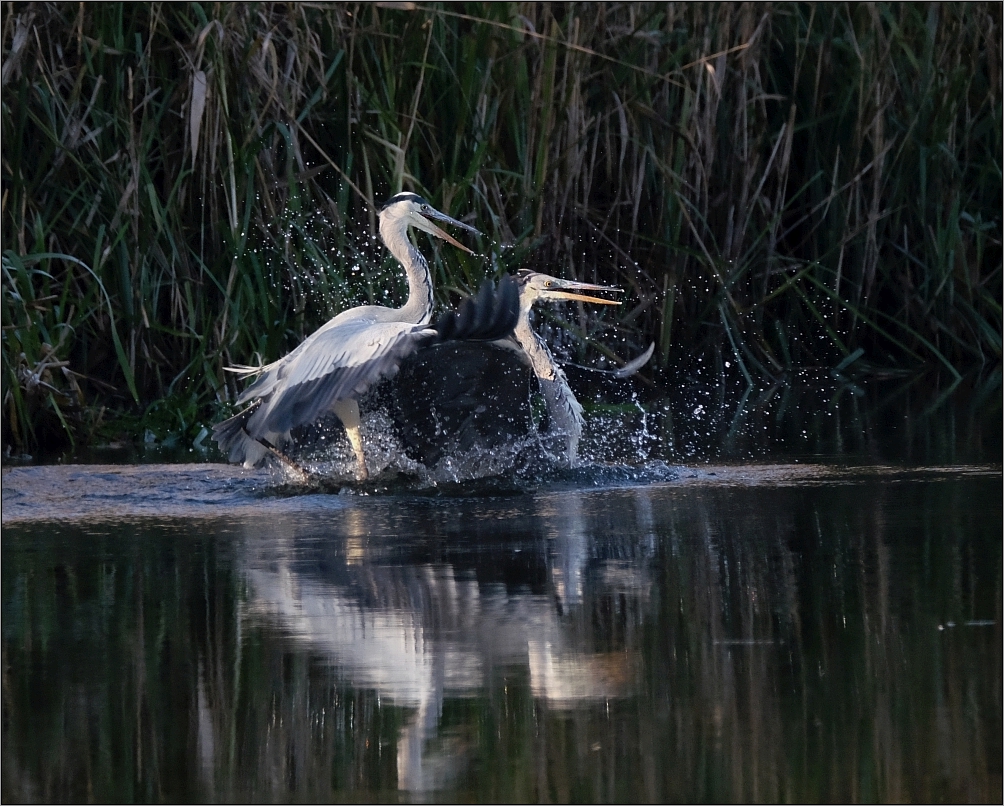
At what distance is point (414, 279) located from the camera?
719cm

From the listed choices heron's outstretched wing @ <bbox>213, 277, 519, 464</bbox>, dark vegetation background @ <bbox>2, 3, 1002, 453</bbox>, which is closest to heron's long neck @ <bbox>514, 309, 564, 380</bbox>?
heron's outstretched wing @ <bbox>213, 277, 519, 464</bbox>

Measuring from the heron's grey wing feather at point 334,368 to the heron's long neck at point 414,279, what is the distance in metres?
0.55

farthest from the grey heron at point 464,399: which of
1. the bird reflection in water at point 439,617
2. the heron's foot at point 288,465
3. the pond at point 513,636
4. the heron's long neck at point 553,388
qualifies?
the bird reflection in water at point 439,617

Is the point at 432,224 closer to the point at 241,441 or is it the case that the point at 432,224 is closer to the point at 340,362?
the point at 241,441

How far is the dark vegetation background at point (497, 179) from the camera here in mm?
7922

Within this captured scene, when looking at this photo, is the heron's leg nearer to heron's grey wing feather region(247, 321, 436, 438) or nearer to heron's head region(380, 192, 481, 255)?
heron's grey wing feather region(247, 321, 436, 438)

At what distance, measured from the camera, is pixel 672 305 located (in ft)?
29.8

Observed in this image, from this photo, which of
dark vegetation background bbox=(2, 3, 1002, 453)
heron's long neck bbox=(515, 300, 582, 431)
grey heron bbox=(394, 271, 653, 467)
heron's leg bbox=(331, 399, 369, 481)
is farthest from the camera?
dark vegetation background bbox=(2, 3, 1002, 453)

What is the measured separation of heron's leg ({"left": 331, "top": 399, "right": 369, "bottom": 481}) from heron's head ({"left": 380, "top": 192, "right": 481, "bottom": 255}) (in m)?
0.94

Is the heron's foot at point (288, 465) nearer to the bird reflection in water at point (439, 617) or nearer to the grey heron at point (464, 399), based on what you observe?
the grey heron at point (464, 399)

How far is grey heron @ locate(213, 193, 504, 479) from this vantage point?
20.0 feet

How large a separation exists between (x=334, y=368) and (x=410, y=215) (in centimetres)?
145

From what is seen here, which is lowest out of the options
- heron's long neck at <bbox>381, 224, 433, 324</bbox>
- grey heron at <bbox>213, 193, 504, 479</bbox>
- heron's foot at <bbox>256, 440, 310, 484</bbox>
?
heron's foot at <bbox>256, 440, 310, 484</bbox>

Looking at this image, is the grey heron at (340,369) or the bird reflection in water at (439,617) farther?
the grey heron at (340,369)
